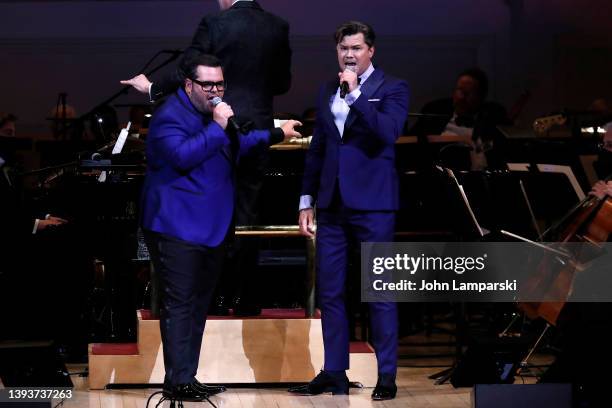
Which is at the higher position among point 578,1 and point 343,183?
point 578,1

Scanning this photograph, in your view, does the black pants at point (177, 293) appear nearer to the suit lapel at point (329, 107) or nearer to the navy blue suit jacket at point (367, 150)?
the navy blue suit jacket at point (367, 150)

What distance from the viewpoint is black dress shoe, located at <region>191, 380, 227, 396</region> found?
522 centimetres

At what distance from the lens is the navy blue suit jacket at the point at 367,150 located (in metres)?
5.51

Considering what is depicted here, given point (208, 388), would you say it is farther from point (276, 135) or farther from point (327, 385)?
point (276, 135)

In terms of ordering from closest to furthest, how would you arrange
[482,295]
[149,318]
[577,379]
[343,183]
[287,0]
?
[577,379] → [343,183] → [149,318] → [482,295] → [287,0]

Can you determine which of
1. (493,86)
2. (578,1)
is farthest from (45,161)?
(578,1)

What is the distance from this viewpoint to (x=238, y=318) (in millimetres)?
5922

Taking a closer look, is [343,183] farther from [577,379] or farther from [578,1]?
[578,1]

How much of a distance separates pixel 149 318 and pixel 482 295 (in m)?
1.71

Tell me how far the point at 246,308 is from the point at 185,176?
4.09ft

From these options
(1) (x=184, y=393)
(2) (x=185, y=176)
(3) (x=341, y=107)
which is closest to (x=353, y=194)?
(3) (x=341, y=107)

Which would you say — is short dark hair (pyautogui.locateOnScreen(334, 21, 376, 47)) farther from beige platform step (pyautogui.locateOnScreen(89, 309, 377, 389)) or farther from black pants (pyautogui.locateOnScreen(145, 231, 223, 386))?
beige platform step (pyautogui.locateOnScreen(89, 309, 377, 389))

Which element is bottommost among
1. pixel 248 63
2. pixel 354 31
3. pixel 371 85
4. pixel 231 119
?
pixel 231 119

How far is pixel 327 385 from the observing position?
5586 millimetres
